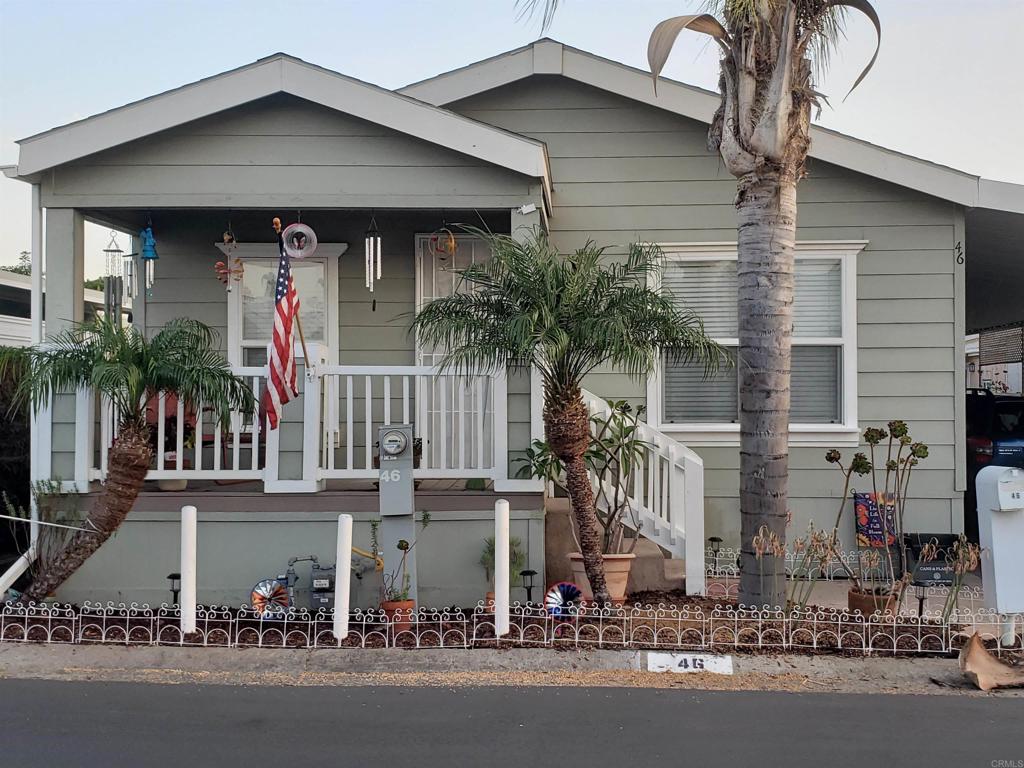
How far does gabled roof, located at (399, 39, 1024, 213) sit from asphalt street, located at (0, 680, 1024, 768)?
4.68 metres

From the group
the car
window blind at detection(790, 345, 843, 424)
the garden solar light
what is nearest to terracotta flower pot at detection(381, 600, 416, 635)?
the garden solar light

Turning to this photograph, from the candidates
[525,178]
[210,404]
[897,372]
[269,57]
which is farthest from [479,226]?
[897,372]

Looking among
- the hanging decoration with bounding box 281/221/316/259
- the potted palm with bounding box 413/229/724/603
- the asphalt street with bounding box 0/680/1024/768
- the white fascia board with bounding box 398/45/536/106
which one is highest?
the white fascia board with bounding box 398/45/536/106

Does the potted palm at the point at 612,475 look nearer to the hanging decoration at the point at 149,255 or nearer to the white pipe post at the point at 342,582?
the white pipe post at the point at 342,582

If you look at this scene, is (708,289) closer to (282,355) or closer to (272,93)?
(282,355)

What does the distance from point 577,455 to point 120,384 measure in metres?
3.05

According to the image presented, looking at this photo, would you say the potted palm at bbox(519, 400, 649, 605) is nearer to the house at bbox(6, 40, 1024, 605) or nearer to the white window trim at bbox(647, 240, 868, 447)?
the house at bbox(6, 40, 1024, 605)

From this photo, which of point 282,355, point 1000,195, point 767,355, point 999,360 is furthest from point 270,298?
point 999,360

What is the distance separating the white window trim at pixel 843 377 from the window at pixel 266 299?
3153 mm

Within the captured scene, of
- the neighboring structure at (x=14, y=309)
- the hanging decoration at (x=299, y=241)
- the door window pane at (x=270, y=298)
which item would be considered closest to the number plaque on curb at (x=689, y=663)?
the hanging decoration at (x=299, y=241)

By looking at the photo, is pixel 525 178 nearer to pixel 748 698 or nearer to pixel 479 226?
pixel 479 226

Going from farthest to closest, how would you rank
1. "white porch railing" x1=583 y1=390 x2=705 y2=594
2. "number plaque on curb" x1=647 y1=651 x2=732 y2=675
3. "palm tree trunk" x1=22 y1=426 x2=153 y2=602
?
"white porch railing" x1=583 y1=390 x2=705 y2=594 → "palm tree trunk" x1=22 y1=426 x2=153 y2=602 → "number plaque on curb" x1=647 y1=651 x2=732 y2=675

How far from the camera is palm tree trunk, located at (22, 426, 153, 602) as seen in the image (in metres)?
5.85

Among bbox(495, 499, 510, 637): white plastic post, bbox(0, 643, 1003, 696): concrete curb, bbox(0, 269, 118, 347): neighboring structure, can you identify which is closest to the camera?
bbox(0, 643, 1003, 696): concrete curb
